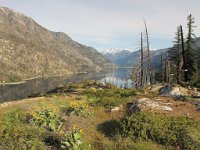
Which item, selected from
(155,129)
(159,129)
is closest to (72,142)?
(155,129)

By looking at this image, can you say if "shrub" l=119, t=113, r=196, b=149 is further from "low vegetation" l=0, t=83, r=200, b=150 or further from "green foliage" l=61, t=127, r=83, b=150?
"green foliage" l=61, t=127, r=83, b=150

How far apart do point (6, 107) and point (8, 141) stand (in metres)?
9.10

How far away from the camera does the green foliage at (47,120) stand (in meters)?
17.8

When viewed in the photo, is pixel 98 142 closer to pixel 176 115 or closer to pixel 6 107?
pixel 176 115

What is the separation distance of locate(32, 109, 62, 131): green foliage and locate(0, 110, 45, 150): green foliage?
22.4 inches

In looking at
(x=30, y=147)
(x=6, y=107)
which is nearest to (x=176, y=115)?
(x=30, y=147)

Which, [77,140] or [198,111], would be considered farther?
[198,111]

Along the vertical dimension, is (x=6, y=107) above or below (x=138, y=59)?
below

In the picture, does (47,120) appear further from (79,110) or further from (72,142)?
(72,142)

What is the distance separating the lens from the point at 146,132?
16.3 meters

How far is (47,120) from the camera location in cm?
1805

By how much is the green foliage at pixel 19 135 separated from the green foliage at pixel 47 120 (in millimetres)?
568

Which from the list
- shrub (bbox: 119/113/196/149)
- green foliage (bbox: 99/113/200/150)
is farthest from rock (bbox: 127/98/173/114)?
shrub (bbox: 119/113/196/149)

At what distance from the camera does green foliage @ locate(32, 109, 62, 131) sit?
17.8 m
